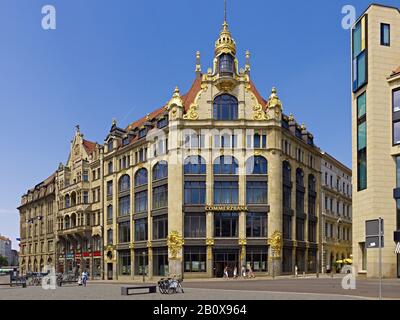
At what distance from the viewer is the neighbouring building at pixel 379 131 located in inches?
2229

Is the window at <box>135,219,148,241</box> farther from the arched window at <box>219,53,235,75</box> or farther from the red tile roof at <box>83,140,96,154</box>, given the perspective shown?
the arched window at <box>219,53,235,75</box>

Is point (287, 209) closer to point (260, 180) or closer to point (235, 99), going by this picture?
point (260, 180)

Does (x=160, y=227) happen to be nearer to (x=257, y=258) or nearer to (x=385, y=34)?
(x=257, y=258)

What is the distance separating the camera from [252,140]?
75.1 m

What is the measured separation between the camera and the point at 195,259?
74125mm

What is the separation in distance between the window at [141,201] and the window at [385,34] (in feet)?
122

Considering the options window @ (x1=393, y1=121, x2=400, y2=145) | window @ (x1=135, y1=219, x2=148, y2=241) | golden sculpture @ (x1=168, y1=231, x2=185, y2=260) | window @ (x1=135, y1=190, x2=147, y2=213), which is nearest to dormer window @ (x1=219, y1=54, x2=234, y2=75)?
window @ (x1=135, y1=190, x2=147, y2=213)

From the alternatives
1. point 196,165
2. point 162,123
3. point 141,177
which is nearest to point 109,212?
point 141,177

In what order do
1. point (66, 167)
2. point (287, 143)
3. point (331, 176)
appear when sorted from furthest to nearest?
point (66, 167), point (331, 176), point (287, 143)

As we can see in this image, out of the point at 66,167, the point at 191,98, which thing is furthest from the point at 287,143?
the point at 66,167

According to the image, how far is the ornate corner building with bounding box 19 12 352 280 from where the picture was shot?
243 feet

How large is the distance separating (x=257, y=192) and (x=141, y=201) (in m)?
16.9

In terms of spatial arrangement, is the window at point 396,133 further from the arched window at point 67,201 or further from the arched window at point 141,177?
the arched window at point 67,201

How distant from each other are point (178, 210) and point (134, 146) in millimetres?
14323
